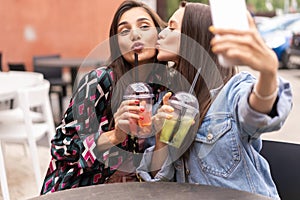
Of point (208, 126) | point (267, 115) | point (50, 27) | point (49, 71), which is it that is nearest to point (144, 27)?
point (208, 126)

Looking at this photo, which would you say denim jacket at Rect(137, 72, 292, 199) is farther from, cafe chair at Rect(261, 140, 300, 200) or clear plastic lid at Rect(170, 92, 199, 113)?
cafe chair at Rect(261, 140, 300, 200)

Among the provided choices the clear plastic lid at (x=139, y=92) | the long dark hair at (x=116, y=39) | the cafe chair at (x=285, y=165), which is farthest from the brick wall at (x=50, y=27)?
the clear plastic lid at (x=139, y=92)

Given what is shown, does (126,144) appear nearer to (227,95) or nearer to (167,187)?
(167,187)

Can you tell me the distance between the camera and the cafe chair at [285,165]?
5.84 feet

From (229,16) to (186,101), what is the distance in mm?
433

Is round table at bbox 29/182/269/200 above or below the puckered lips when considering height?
below

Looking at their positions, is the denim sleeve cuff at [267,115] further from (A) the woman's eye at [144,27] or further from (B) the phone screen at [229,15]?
(A) the woman's eye at [144,27]

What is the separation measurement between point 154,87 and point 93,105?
22cm

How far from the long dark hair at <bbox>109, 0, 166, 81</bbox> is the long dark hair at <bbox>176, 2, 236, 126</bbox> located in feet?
1.00

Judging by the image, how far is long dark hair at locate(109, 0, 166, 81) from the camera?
1.72 m

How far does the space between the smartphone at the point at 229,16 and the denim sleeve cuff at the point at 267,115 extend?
21 cm

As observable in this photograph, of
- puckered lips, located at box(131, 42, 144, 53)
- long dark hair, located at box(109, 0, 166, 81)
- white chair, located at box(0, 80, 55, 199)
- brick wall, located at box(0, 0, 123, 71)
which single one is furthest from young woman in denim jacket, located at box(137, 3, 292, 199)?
brick wall, located at box(0, 0, 123, 71)

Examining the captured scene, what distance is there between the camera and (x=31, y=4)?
28.3 feet

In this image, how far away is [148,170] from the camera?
156 centimetres
